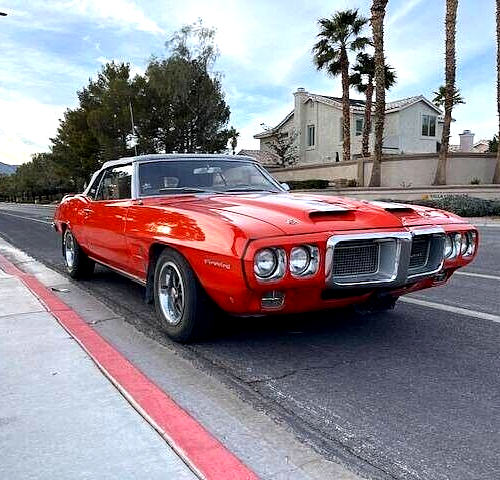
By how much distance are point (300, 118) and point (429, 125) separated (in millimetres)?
9475

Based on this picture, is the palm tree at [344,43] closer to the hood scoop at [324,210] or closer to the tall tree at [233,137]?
the tall tree at [233,137]

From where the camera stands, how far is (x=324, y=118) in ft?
137

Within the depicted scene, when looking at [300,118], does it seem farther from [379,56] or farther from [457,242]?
[457,242]

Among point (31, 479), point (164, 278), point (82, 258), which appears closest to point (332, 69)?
point (82, 258)

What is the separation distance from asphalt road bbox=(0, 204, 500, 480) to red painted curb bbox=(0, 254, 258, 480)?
0.24 m

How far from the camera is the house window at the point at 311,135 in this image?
43.6 meters

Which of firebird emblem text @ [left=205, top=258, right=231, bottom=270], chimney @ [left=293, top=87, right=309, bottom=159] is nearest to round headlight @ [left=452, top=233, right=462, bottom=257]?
firebird emblem text @ [left=205, top=258, right=231, bottom=270]

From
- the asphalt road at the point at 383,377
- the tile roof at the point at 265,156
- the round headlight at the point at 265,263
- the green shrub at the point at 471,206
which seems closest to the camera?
the asphalt road at the point at 383,377

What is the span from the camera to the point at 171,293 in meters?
4.56

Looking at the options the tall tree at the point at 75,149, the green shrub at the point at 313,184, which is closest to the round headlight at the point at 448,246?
the green shrub at the point at 313,184

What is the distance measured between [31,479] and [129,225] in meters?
2.90

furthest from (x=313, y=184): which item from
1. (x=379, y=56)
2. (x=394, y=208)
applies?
Result: (x=394, y=208)

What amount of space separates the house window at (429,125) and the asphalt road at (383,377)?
36785 millimetres

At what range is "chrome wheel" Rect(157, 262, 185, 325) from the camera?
4.40 metres
